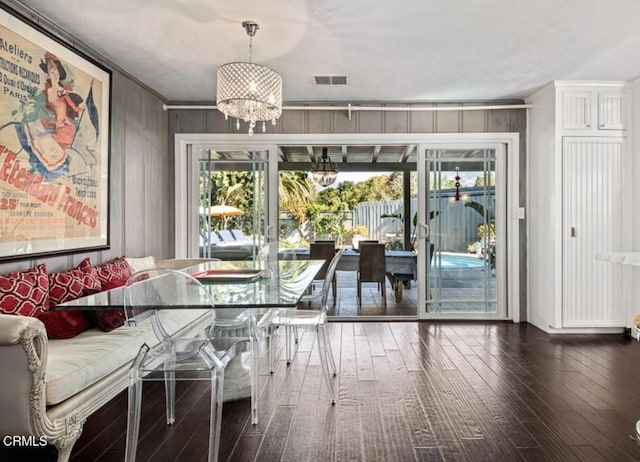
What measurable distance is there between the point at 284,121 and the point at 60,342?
332 centimetres

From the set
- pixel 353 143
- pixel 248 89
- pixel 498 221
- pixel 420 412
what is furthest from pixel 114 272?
pixel 498 221

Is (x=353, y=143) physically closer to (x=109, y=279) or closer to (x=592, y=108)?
(x=592, y=108)

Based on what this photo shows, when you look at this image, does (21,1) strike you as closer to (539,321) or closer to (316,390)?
(316,390)

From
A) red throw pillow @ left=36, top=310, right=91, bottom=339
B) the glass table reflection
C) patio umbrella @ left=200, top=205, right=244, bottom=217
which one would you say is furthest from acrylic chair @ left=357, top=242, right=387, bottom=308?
red throw pillow @ left=36, top=310, right=91, bottom=339

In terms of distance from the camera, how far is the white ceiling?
8.95ft

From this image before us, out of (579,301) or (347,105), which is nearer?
(579,301)

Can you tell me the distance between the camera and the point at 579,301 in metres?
4.25

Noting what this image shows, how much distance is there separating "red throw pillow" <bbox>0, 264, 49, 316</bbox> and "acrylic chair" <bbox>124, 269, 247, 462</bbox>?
29.0 inches

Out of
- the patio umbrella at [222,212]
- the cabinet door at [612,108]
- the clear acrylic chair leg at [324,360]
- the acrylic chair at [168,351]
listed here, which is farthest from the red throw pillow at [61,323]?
the cabinet door at [612,108]

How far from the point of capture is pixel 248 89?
285 centimetres

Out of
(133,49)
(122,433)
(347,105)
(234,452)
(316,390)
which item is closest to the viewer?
(234,452)

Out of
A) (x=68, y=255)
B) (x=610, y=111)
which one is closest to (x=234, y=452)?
(x=68, y=255)

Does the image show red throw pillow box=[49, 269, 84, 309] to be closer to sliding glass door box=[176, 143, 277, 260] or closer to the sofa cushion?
the sofa cushion

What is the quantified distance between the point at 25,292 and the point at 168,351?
37.5 inches
